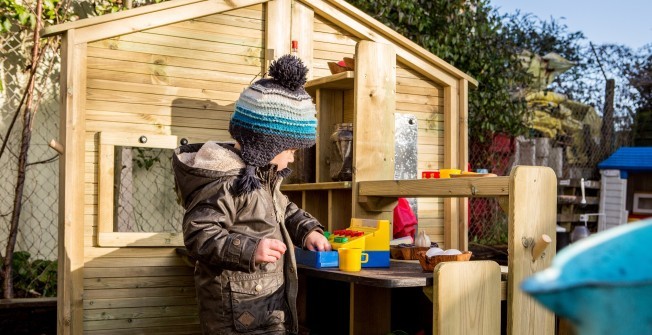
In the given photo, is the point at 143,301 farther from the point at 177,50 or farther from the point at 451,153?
the point at 451,153

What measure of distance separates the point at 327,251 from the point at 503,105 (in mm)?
5746

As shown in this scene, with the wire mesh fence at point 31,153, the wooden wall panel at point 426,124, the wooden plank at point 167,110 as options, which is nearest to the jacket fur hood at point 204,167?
the wooden plank at point 167,110

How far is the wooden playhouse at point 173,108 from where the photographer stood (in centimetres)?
417

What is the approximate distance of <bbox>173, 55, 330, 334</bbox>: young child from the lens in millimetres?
3049

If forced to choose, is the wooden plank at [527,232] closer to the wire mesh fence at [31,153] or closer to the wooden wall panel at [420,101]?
the wooden wall panel at [420,101]

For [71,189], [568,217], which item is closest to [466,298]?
[71,189]

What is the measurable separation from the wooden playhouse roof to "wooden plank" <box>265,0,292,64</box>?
10 cm

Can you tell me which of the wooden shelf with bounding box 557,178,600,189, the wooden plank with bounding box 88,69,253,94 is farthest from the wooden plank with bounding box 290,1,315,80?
the wooden shelf with bounding box 557,178,600,189

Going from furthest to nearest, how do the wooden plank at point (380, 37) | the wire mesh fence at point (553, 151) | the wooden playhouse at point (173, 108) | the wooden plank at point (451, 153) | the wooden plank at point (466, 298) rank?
the wire mesh fence at point (553, 151) → the wooden plank at point (451, 153) → the wooden plank at point (380, 37) → the wooden playhouse at point (173, 108) → the wooden plank at point (466, 298)

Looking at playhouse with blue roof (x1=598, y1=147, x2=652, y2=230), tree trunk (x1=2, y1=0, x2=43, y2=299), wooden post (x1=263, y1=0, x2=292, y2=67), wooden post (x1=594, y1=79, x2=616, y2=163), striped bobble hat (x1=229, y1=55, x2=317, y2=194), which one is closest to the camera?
striped bobble hat (x1=229, y1=55, x2=317, y2=194)

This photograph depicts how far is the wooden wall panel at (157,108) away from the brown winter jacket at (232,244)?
3.92 feet

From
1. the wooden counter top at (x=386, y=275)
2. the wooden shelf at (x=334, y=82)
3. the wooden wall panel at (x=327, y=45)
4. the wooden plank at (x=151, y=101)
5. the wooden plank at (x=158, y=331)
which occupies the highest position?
the wooden wall panel at (x=327, y=45)

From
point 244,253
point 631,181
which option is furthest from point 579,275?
point 631,181

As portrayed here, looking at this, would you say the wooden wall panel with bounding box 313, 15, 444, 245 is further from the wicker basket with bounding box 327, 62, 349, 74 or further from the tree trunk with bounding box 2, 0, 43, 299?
the tree trunk with bounding box 2, 0, 43, 299
